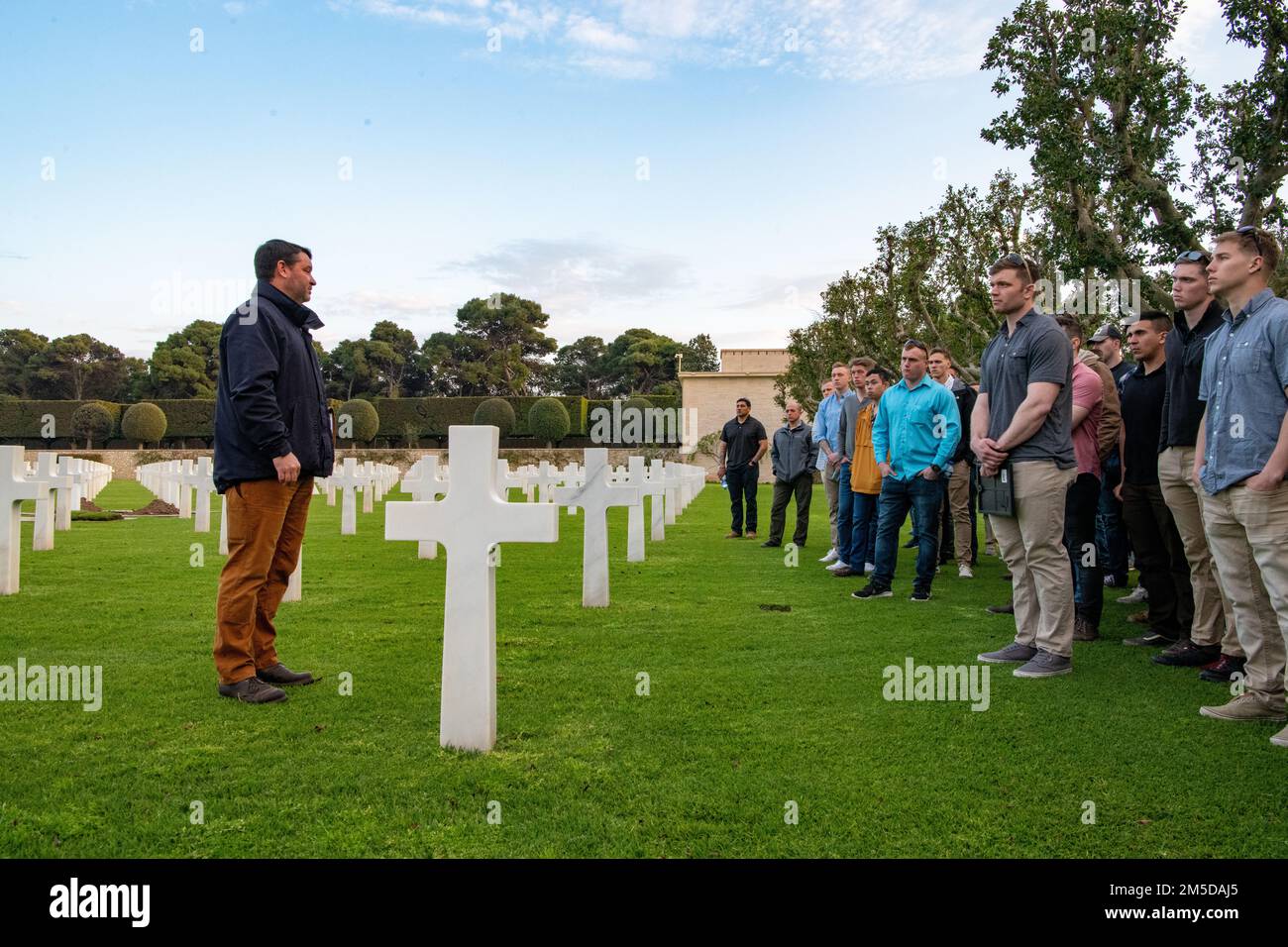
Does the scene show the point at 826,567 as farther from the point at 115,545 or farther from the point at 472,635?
the point at 115,545

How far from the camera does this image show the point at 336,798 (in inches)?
125

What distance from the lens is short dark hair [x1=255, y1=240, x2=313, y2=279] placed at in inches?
187

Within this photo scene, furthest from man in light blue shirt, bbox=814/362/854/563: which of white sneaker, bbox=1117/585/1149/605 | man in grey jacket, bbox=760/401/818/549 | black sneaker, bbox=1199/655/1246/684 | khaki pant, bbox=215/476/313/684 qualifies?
khaki pant, bbox=215/476/313/684

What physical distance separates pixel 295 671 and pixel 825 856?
3.25 m

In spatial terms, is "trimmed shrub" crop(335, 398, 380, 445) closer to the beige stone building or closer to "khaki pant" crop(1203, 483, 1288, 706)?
the beige stone building

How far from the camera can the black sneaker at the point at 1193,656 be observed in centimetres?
522

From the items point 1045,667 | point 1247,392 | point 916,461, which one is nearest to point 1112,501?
point 916,461

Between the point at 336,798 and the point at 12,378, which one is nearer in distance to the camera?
the point at 336,798

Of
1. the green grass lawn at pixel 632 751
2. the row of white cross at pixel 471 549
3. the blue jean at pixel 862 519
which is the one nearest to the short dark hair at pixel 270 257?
the row of white cross at pixel 471 549

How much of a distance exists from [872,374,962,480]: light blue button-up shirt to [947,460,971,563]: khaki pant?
198cm

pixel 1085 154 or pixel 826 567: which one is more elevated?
pixel 1085 154

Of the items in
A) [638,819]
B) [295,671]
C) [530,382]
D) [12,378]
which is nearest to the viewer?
[638,819]

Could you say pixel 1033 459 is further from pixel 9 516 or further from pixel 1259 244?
pixel 9 516

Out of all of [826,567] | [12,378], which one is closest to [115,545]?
[826,567]
